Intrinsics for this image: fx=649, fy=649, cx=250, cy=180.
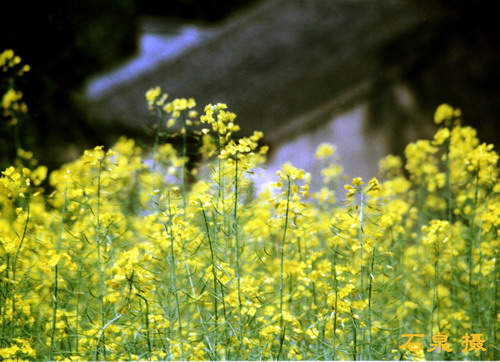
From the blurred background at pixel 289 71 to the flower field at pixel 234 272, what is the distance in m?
0.85

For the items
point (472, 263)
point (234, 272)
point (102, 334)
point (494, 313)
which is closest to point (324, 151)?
point (472, 263)

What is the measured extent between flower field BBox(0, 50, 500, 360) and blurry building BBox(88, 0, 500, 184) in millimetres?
896

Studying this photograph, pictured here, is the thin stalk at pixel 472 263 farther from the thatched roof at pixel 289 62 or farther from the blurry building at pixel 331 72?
the thatched roof at pixel 289 62

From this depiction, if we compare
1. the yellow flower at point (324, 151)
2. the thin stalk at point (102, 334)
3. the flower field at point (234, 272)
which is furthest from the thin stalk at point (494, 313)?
the thin stalk at point (102, 334)

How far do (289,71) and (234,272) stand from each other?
7.18ft

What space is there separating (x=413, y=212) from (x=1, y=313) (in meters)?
1.95

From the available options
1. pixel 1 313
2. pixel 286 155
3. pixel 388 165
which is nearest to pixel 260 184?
pixel 286 155

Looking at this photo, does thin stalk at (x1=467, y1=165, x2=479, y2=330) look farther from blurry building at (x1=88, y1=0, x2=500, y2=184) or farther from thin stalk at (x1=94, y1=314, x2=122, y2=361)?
thin stalk at (x1=94, y1=314, x2=122, y2=361)

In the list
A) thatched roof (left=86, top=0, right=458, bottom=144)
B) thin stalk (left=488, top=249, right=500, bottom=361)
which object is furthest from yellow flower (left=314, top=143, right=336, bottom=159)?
thin stalk (left=488, top=249, right=500, bottom=361)

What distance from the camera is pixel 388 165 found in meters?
3.69

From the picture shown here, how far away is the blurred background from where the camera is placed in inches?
150

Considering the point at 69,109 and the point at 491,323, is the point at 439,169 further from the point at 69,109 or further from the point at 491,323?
the point at 69,109

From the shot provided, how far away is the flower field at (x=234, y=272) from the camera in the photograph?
2248 mm

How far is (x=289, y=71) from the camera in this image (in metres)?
4.22
